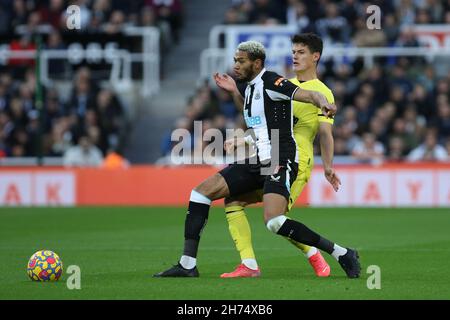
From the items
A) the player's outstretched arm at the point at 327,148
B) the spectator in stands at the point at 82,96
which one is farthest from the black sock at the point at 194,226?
the spectator in stands at the point at 82,96

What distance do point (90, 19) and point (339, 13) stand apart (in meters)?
6.57

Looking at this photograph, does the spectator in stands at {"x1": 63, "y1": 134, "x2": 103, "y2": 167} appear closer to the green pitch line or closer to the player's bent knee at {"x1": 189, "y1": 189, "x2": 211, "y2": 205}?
the green pitch line

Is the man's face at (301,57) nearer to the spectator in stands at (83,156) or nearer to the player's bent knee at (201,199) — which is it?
the player's bent knee at (201,199)

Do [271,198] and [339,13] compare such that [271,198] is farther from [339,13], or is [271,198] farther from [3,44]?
[3,44]

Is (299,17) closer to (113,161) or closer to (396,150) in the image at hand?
(396,150)

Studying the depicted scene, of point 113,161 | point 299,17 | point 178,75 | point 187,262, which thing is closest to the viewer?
point 187,262

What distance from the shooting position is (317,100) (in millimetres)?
9609

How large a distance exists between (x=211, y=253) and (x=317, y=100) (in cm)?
409

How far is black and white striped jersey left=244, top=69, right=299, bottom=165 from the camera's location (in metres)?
10.3

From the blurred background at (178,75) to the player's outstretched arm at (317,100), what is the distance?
13.0 m

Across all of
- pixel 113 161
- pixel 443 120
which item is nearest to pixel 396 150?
pixel 443 120

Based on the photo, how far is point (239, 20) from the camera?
26.9 metres

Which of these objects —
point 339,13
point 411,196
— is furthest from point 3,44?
point 411,196

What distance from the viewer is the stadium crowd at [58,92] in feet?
83.7
